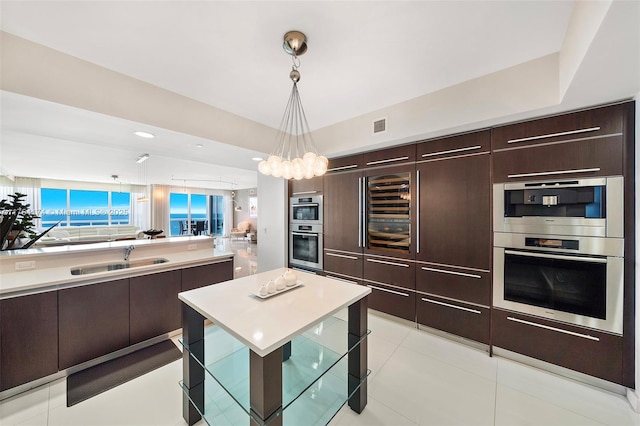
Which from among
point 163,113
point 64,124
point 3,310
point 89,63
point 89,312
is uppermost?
point 89,63

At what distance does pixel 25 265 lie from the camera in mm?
2102

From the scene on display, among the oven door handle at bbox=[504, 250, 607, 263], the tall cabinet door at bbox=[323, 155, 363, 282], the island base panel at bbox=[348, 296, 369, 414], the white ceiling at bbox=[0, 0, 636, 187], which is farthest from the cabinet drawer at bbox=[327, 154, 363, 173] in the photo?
the island base panel at bbox=[348, 296, 369, 414]

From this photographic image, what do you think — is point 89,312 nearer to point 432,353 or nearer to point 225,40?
point 225,40

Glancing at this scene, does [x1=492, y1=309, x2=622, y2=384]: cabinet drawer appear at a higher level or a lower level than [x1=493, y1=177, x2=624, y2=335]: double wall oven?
lower

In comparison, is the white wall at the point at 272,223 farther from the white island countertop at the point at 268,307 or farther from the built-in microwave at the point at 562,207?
the built-in microwave at the point at 562,207

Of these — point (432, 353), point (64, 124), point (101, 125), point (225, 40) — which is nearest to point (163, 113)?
point (101, 125)

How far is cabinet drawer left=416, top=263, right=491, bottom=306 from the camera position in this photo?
2201 mm

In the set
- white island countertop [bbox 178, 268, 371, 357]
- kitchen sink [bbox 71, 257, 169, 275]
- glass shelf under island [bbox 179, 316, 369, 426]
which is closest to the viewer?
white island countertop [bbox 178, 268, 371, 357]

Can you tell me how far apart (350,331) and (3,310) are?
2.48 metres

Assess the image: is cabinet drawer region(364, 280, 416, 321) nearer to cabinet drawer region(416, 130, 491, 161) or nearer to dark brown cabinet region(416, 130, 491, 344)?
dark brown cabinet region(416, 130, 491, 344)

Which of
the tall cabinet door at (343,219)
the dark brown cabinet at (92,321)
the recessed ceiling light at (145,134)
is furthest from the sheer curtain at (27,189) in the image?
the tall cabinet door at (343,219)

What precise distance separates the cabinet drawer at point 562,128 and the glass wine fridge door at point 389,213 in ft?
2.99

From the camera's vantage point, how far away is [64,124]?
210cm

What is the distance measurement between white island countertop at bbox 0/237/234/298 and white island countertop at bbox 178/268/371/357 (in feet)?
3.87
